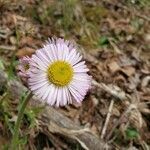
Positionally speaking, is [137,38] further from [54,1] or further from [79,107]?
[79,107]

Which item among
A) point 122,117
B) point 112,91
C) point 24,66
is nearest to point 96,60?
point 112,91

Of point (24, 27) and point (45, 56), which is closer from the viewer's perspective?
point (45, 56)

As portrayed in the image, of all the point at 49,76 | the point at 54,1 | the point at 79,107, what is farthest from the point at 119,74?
the point at 49,76

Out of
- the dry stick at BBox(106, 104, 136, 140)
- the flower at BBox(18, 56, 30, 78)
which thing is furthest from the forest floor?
the flower at BBox(18, 56, 30, 78)

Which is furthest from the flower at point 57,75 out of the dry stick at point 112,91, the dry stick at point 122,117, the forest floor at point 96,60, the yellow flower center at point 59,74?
the dry stick at point 112,91

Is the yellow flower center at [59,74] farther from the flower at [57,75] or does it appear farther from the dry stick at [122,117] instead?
the dry stick at [122,117]

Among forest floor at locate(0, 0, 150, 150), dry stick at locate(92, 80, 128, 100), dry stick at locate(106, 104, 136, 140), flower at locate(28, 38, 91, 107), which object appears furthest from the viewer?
dry stick at locate(92, 80, 128, 100)

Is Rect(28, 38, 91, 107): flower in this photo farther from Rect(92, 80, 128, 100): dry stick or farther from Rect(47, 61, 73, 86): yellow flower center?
Rect(92, 80, 128, 100): dry stick

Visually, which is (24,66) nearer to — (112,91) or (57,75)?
(57,75)
